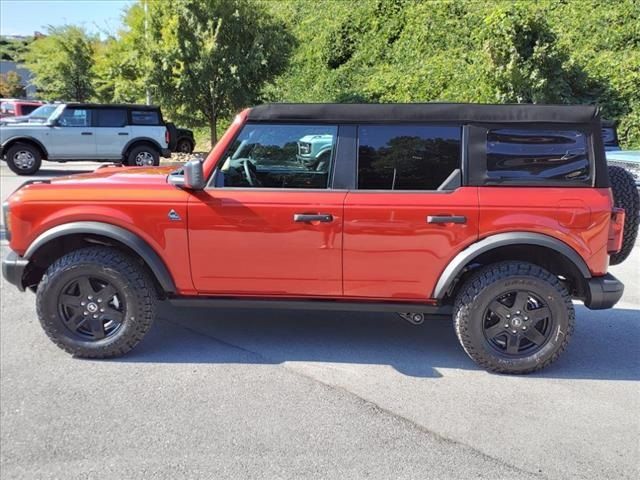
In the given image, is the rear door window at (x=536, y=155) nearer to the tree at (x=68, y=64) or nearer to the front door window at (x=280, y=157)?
the front door window at (x=280, y=157)

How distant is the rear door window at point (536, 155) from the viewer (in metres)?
3.65

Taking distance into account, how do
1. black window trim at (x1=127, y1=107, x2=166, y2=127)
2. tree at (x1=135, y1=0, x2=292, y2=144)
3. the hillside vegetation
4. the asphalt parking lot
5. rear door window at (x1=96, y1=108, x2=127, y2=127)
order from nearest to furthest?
the asphalt parking lot → the hillside vegetation → rear door window at (x1=96, y1=108, x2=127, y2=127) → black window trim at (x1=127, y1=107, x2=166, y2=127) → tree at (x1=135, y1=0, x2=292, y2=144)

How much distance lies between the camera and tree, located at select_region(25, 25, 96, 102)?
85.1 feet

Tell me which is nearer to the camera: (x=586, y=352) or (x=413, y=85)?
(x=586, y=352)

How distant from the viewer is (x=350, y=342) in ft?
14.2

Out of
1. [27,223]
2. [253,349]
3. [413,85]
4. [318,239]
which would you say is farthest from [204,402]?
[413,85]

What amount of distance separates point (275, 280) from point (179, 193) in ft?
2.82

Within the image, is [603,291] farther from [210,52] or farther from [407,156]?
[210,52]

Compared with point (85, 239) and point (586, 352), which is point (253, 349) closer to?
point (85, 239)

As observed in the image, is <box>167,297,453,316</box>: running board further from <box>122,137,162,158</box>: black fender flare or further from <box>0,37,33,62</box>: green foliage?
<box>0,37,33,62</box>: green foliage

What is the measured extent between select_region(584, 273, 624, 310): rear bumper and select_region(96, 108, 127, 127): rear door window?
1328 centimetres

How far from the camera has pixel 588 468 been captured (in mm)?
2828

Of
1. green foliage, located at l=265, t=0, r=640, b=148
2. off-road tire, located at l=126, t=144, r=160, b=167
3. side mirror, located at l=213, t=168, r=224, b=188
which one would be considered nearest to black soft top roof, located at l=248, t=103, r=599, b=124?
side mirror, located at l=213, t=168, r=224, b=188

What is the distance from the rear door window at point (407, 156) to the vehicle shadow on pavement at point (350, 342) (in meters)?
1.24
